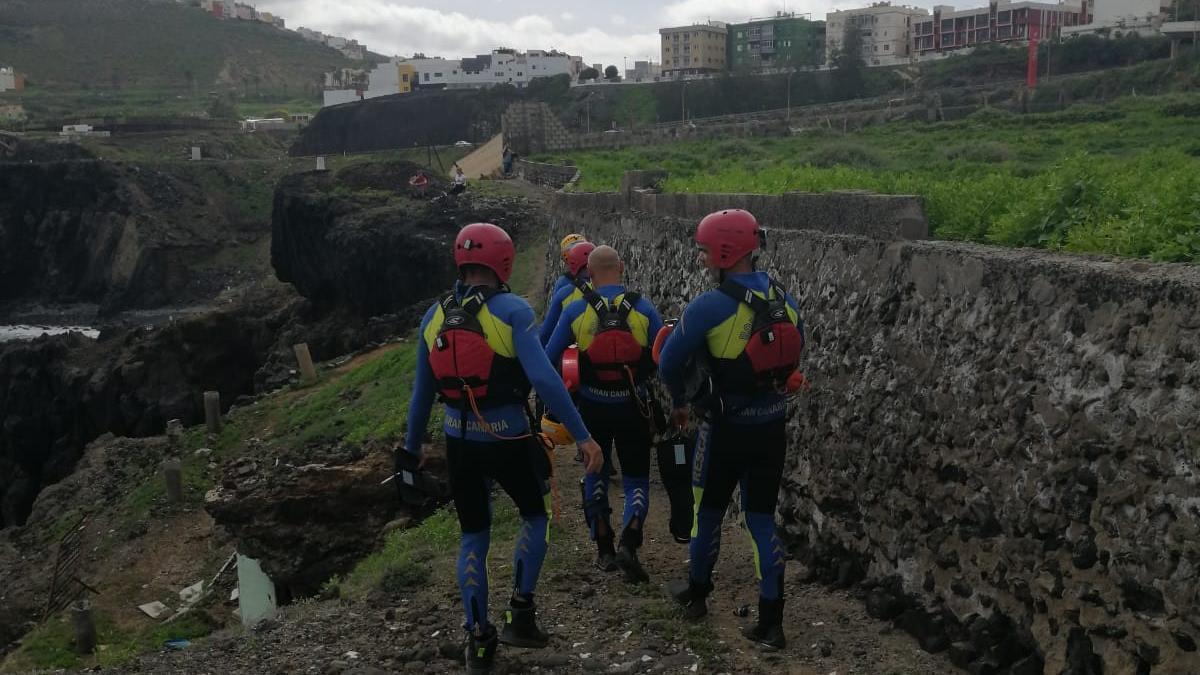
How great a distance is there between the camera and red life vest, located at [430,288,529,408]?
564 cm

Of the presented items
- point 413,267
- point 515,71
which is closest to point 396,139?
point 515,71

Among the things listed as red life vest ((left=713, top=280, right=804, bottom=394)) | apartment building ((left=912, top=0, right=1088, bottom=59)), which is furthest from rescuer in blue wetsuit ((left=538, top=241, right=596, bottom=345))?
apartment building ((left=912, top=0, right=1088, bottom=59))

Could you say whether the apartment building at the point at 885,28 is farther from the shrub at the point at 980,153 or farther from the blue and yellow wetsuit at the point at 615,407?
the blue and yellow wetsuit at the point at 615,407

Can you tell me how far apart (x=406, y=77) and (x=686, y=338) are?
380 feet

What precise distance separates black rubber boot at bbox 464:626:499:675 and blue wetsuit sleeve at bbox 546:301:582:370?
2086 millimetres

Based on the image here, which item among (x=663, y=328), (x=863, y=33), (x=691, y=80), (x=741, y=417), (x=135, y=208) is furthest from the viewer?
(x=863, y=33)

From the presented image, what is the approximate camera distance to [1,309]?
7938cm

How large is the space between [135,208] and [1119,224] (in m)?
81.2

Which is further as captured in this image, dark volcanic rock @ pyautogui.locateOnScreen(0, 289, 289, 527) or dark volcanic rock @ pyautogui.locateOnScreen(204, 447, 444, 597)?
dark volcanic rock @ pyautogui.locateOnScreen(0, 289, 289, 527)

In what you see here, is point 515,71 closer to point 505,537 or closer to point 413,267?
point 413,267

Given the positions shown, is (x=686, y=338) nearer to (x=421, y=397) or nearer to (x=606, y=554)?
(x=421, y=397)

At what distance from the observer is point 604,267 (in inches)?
293

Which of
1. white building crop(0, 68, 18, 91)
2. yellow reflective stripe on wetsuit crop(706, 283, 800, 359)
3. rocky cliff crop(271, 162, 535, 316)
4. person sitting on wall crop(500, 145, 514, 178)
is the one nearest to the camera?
yellow reflective stripe on wetsuit crop(706, 283, 800, 359)

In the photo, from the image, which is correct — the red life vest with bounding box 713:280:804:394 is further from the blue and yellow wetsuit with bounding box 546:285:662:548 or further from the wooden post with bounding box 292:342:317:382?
the wooden post with bounding box 292:342:317:382
